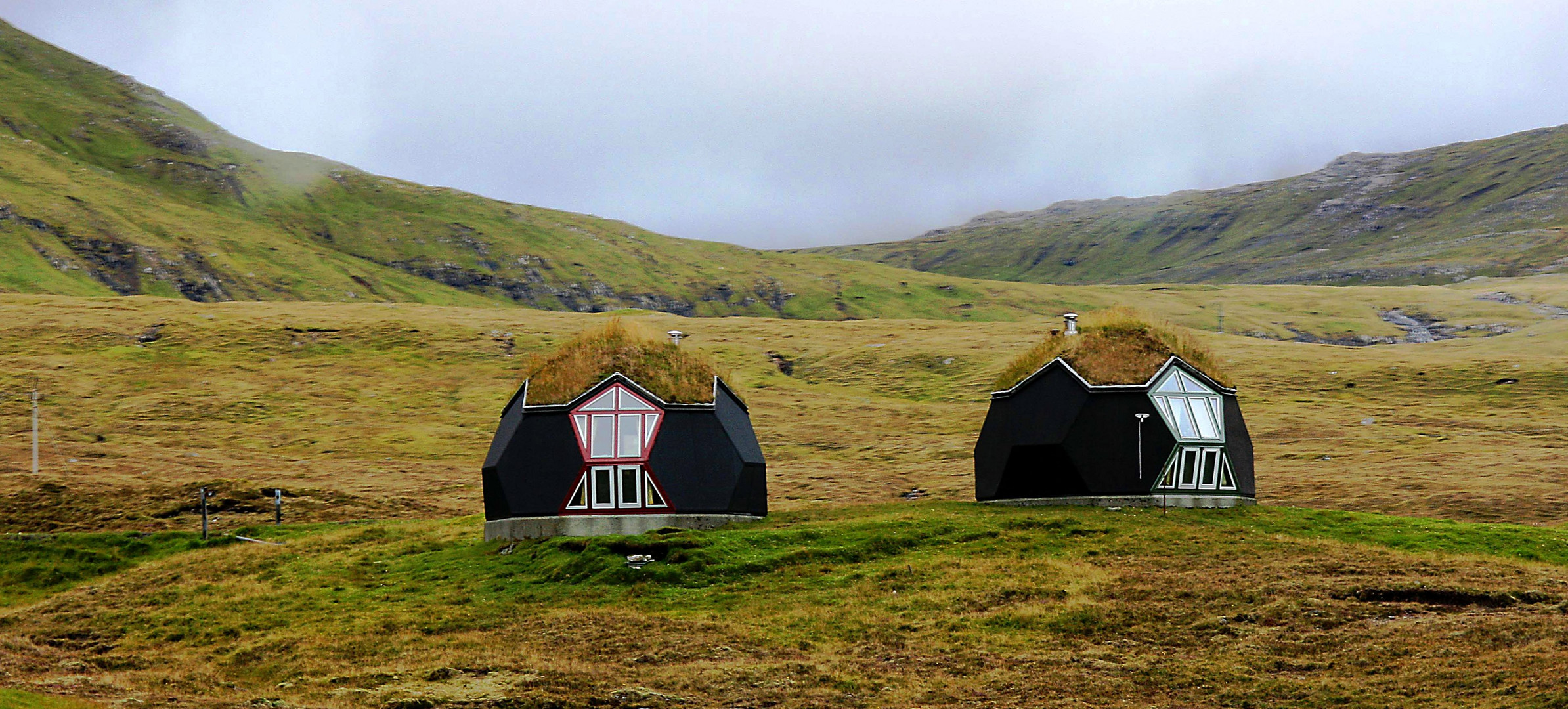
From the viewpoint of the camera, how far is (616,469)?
47.2m

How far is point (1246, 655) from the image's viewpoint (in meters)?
30.4

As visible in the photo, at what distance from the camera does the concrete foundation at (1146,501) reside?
166 ft

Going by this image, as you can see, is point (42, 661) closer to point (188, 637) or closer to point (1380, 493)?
point (188, 637)

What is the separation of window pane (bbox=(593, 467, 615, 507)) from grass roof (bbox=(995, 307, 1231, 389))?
1773 centimetres

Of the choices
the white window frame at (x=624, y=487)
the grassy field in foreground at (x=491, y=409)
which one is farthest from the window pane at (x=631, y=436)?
the grassy field in foreground at (x=491, y=409)

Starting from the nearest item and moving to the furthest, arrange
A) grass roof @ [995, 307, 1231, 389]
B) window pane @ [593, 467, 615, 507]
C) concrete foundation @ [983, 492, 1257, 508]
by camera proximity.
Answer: window pane @ [593, 467, 615, 507] → concrete foundation @ [983, 492, 1257, 508] → grass roof @ [995, 307, 1231, 389]

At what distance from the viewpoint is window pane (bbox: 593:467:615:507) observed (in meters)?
47.1

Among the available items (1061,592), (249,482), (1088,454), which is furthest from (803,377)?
(1061,592)

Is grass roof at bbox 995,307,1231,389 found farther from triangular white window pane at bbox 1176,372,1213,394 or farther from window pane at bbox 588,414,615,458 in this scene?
window pane at bbox 588,414,615,458

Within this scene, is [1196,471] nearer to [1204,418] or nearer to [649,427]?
[1204,418]

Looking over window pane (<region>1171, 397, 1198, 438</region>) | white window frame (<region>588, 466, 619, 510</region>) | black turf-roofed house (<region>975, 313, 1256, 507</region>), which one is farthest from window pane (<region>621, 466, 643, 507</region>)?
window pane (<region>1171, 397, 1198, 438</region>)

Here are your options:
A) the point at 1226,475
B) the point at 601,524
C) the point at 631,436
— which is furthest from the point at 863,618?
the point at 1226,475

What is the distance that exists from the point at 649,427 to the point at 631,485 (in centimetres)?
230

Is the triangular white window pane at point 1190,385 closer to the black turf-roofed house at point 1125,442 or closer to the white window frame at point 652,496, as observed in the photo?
the black turf-roofed house at point 1125,442
